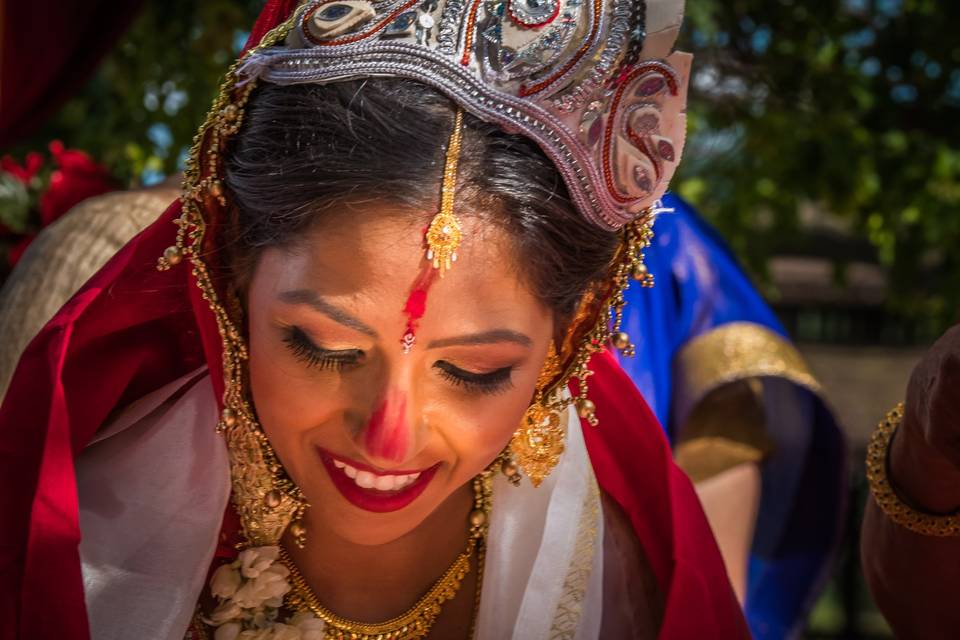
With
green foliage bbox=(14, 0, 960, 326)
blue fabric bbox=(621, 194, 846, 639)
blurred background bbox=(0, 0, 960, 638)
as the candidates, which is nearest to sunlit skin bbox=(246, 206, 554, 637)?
blue fabric bbox=(621, 194, 846, 639)

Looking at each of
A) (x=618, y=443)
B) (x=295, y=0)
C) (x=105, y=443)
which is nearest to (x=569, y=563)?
(x=618, y=443)

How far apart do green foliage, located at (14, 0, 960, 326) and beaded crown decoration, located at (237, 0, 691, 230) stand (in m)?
1.87

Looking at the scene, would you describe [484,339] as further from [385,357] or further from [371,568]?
[371,568]

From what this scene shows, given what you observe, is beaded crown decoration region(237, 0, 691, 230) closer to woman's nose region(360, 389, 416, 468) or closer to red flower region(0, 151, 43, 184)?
woman's nose region(360, 389, 416, 468)

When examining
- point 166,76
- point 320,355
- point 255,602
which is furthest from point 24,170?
point 320,355

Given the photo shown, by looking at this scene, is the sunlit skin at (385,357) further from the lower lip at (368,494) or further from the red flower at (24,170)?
the red flower at (24,170)

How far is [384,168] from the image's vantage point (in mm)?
1530

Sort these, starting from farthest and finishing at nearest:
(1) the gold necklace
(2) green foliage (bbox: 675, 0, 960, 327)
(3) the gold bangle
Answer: (2) green foliage (bbox: 675, 0, 960, 327)
(1) the gold necklace
(3) the gold bangle

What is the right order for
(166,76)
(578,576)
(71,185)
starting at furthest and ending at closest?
(166,76)
(71,185)
(578,576)

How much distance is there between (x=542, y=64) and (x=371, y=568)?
0.81 m

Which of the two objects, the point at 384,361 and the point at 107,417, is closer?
the point at 384,361

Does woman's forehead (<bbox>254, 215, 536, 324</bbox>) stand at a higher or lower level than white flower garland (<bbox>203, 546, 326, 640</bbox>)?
higher

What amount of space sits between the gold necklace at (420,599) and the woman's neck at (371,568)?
13mm

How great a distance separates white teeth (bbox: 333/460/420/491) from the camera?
1623mm
